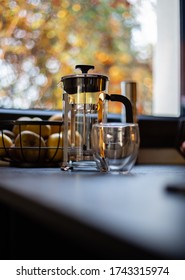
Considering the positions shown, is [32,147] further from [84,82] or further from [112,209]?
[112,209]

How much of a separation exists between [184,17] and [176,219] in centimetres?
175

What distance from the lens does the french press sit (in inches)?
42.0

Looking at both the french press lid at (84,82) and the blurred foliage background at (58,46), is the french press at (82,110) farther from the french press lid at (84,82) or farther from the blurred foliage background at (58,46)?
the blurred foliage background at (58,46)

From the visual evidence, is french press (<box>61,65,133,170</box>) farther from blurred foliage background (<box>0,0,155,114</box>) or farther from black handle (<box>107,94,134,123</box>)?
blurred foliage background (<box>0,0,155,114</box>)

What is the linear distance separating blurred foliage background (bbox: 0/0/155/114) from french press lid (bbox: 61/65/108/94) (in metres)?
0.55

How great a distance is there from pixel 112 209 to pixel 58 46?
134 cm

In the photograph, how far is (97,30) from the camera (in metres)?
1.88

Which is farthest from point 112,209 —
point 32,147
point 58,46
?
point 58,46

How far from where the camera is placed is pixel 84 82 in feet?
3.50

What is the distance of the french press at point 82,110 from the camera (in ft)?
3.50

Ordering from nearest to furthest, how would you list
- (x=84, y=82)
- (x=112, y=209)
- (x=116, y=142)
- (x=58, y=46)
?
(x=112, y=209)
(x=116, y=142)
(x=84, y=82)
(x=58, y=46)

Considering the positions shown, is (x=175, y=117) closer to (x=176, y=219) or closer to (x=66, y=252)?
(x=66, y=252)

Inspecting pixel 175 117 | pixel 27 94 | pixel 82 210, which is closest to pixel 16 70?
pixel 27 94

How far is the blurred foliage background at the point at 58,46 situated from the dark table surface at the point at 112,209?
93cm
